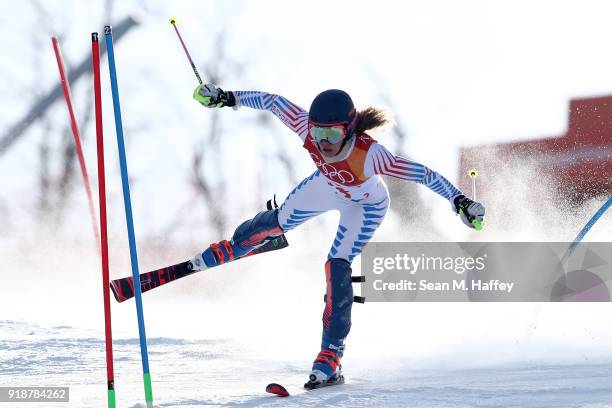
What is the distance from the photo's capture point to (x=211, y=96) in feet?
13.3

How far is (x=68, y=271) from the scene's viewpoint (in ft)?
30.8


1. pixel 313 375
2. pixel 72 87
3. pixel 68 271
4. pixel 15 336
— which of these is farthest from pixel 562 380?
pixel 72 87

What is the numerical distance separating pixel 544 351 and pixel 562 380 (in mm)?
1410

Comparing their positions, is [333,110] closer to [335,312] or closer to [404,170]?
[404,170]

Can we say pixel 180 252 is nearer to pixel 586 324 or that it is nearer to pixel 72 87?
pixel 72 87

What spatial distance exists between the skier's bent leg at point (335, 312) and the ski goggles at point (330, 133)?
2.24ft

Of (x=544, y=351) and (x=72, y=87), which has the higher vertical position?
(x=72, y=87)

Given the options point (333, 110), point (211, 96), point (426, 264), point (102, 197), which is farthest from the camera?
point (426, 264)

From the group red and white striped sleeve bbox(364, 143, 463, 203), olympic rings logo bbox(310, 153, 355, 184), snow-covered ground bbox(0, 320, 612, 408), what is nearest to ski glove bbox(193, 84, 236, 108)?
olympic rings logo bbox(310, 153, 355, 184)

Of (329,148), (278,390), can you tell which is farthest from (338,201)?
(278,390)

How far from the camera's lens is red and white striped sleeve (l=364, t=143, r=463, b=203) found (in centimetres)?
371

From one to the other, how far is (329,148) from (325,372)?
45.1 inches

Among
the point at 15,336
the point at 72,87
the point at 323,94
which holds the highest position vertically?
the point at 72,87

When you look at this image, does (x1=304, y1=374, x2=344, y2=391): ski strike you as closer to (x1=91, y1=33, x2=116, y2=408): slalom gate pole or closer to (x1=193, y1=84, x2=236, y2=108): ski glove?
(x1=91, y1=33, x2=116, y2=408): slalom gate pole
